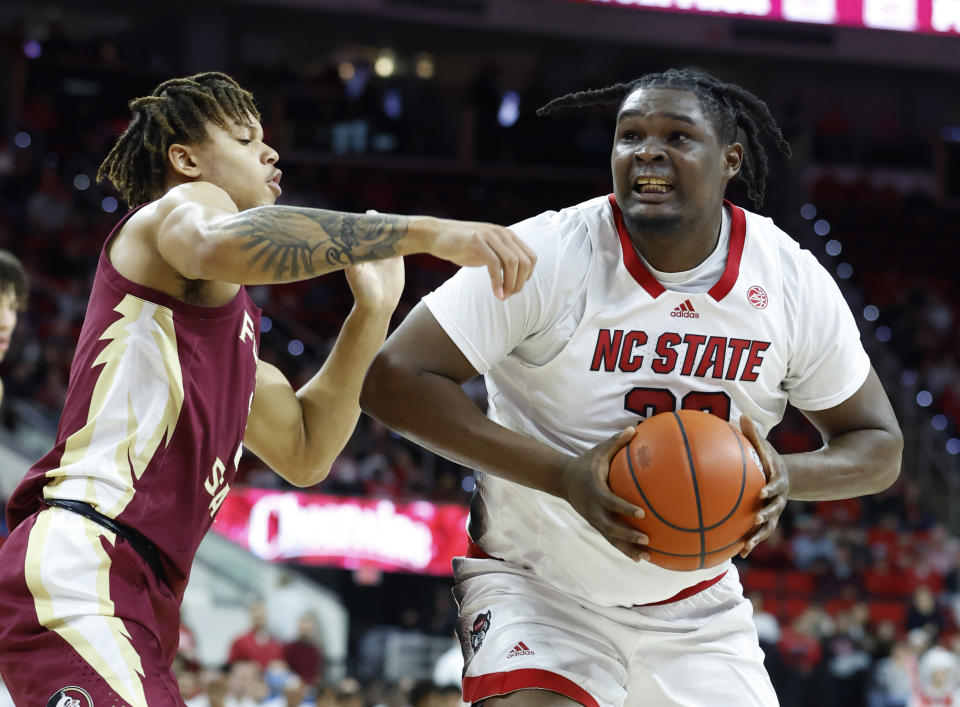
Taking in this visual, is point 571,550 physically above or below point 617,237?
below

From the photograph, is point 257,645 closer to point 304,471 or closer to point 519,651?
point 304,471

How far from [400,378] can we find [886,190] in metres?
18.1

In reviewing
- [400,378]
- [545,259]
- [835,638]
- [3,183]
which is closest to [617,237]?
[545,259]

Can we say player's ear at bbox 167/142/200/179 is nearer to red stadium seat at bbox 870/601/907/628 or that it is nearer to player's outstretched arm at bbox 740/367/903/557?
player's outstretched arm at bbox 740/367/903/557

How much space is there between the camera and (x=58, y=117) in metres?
17.1

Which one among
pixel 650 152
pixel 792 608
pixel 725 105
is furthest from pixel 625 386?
pixel 792 608

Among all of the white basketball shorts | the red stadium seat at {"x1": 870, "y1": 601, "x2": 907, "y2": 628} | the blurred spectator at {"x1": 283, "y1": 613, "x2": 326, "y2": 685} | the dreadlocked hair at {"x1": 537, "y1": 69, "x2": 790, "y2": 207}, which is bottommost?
the red stadium seat at {"x1": 870, "y1": 601, "x2": 907, "y2": 628}

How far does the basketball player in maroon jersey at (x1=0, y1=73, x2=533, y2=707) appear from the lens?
104 inches

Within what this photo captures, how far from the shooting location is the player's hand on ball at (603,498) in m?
2.90

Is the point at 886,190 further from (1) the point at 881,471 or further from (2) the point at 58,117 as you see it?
(1) the point at 881,471

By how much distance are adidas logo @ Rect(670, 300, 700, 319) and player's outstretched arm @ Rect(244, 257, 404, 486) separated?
2.58 ft

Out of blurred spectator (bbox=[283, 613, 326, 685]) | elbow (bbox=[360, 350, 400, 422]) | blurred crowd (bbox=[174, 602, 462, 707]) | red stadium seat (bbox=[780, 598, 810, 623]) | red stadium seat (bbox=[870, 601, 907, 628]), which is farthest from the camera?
red stadium seat (bbox=[870, 601, 907, 628])

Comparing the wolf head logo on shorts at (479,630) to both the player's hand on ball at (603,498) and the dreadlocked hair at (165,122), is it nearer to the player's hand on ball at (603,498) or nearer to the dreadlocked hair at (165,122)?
the player's hand on ball at (603,498)

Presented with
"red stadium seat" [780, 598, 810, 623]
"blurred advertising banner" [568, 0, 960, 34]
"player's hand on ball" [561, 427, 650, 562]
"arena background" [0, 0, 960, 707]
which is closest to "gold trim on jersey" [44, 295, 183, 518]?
"player's hand on ball" [561, 427, 650, 562]
